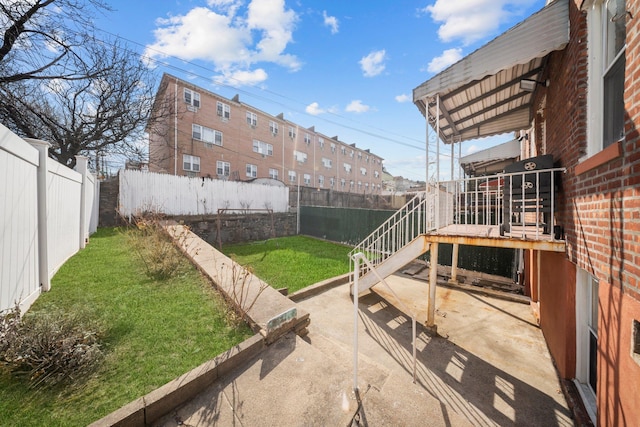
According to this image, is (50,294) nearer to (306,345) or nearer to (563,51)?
(306,345)

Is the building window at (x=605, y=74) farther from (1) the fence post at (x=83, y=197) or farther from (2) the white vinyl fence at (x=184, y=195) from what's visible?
(2) the white vinyl fence at (x=184, y=195)

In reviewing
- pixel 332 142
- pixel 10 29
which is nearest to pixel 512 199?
pixel 10 29

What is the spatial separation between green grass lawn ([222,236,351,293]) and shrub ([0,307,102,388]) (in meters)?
2.64

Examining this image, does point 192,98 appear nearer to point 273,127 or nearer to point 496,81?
point 273,127

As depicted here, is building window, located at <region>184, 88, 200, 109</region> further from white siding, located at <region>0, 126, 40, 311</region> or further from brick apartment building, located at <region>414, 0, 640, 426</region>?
brick apartment building, located at <region>414, 0, 640, 426</region>

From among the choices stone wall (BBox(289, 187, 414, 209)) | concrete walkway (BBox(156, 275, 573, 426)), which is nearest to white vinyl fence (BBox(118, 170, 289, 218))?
stone wall (BBox(289, 187, 414, 209))

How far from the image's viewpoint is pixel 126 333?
324 cm

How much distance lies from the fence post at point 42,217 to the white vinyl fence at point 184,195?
675 cm

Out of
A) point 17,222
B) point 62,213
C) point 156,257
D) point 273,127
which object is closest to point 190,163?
point 273,127

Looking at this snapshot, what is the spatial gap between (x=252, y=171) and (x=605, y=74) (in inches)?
946

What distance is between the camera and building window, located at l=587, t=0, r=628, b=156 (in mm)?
2363

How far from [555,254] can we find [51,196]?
346 inches

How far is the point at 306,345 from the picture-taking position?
3.38 metres

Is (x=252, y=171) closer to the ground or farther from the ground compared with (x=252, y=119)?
closer to the ground
